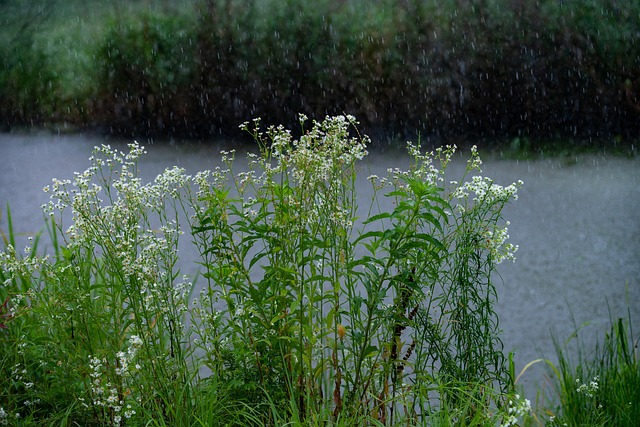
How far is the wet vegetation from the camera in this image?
20.8ft

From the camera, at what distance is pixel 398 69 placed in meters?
6.32

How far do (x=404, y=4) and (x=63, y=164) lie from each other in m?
2.94

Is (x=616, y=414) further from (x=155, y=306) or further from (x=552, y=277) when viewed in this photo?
(x=552, y=277)

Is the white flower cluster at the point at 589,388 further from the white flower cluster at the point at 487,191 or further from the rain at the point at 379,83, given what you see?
the rain at the point at 379,83

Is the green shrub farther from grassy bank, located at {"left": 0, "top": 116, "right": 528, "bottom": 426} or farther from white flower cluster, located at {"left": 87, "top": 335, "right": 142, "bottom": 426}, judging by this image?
white flower cluster, located at {"left": 87, "top": 335, "right": 142, "bottom": 426}

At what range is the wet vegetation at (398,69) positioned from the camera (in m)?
6.33

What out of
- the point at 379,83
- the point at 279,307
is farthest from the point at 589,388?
the point at 379,83

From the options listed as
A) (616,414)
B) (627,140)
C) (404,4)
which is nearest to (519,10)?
(404,4)

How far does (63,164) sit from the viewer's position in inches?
249

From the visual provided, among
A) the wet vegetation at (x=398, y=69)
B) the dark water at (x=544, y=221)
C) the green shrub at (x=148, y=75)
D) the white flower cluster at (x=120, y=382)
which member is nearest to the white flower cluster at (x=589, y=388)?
the dark water at (x=544, y=221)

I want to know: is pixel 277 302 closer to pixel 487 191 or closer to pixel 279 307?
pixel 279 307

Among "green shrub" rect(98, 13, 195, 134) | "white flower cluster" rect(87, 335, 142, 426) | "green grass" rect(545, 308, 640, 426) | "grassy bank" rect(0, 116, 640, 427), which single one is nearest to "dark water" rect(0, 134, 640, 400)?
"green shrub" rect(98, 13, 195, 134)

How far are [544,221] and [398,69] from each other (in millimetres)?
1815

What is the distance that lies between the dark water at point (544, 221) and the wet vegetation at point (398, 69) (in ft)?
1.24
